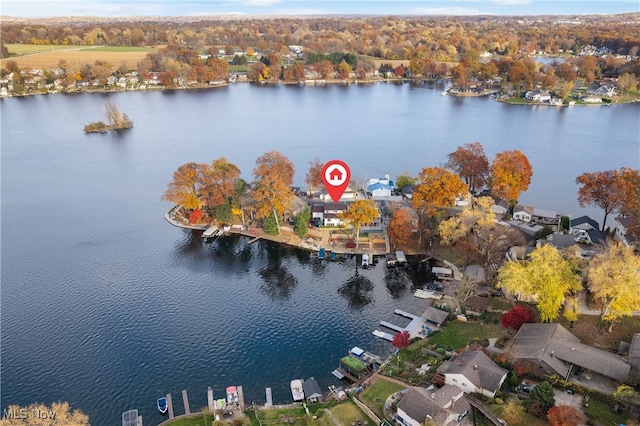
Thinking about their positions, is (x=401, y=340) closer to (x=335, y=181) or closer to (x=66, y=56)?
(x=335, y=181)

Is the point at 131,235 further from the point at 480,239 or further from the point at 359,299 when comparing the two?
the point at 480,239

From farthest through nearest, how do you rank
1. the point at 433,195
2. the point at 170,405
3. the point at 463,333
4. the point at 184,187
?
the point at 184,187, the point at 433,195, the point at 463,333, the point at 170,405

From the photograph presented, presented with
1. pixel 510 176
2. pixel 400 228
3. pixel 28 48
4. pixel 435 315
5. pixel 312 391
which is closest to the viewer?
pixel 312 391

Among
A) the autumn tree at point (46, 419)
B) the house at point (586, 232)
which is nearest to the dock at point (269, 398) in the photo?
the autumn tree at point (46, 419)

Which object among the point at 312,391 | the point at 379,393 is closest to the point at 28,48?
the point at 312,391

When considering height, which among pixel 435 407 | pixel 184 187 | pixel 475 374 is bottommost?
pixel 475 374

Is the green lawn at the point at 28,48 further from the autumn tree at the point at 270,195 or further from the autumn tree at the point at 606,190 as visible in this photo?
the autumn tree at the point at 606,190
